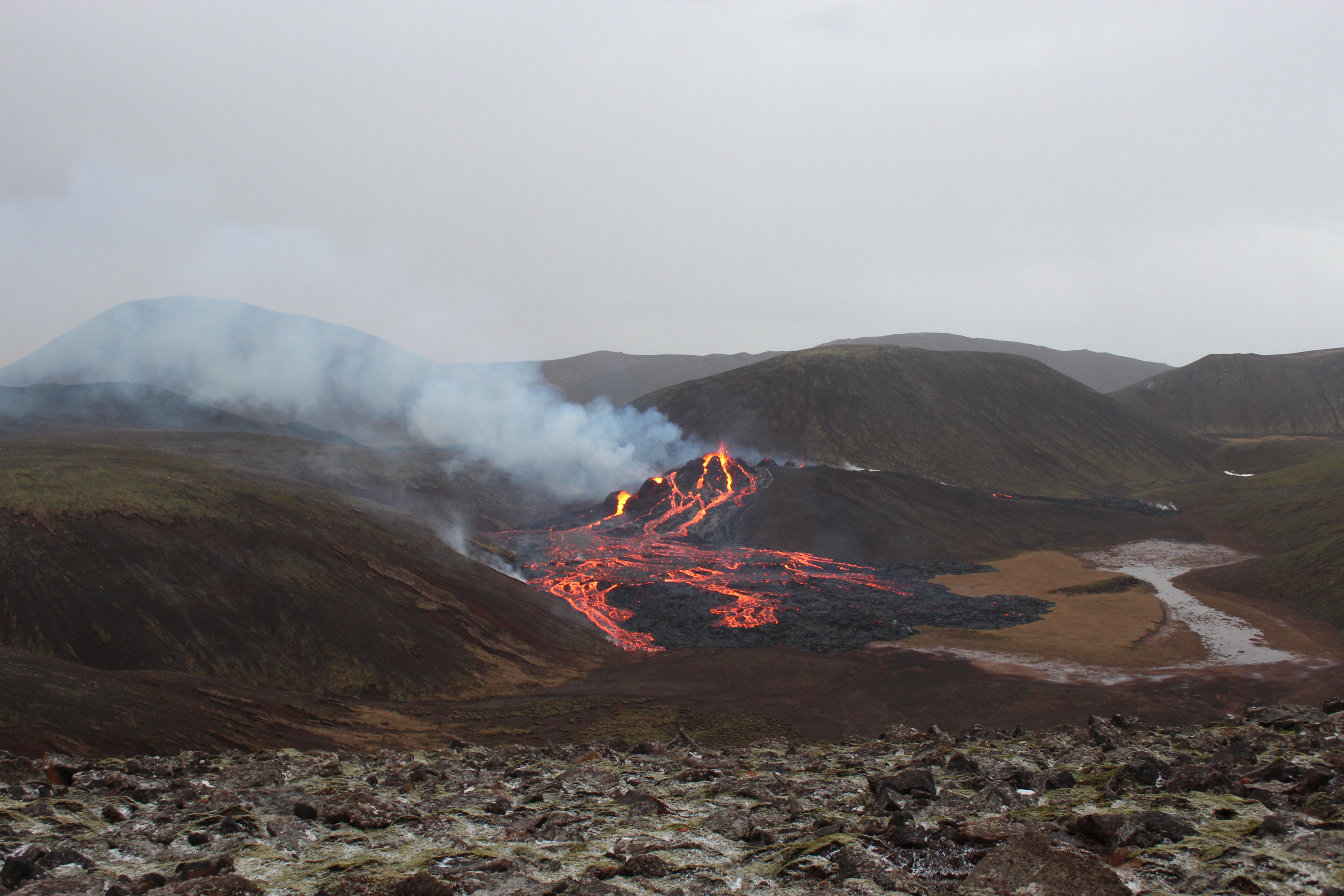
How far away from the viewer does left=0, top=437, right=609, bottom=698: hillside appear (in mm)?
28609

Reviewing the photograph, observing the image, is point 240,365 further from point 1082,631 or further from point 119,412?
point 1082,631

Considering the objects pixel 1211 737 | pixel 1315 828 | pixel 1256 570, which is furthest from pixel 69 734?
pixel 1256 570

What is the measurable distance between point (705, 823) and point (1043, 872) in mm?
4832

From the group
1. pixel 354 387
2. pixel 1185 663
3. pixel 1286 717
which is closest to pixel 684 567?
pixel 1185 663

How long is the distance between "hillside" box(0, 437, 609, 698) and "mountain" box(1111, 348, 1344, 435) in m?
178

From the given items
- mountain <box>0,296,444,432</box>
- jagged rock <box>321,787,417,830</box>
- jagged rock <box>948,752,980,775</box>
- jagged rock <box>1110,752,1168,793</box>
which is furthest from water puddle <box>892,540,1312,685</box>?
mountain <box>0,296,444,432</box>

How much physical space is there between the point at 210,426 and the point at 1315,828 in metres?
138

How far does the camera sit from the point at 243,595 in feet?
109

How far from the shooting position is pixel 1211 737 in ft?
52.4

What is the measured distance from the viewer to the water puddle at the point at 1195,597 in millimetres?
43125

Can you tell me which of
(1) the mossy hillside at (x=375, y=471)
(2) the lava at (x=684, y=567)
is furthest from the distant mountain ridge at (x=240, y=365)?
(2) the lava at (x=684, y=567)

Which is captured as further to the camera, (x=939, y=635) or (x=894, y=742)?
(x=939, y=635)

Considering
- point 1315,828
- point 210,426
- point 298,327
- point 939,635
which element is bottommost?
point 939,635

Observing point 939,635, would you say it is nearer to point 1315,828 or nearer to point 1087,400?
point 1315,828
